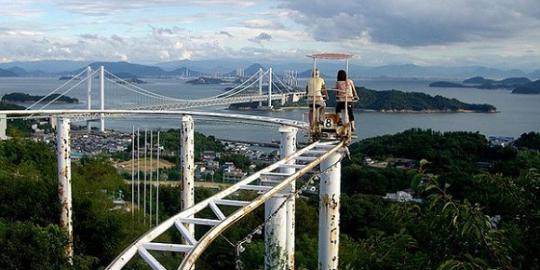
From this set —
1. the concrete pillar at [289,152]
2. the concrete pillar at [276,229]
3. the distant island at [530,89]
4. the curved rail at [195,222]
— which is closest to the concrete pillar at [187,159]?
the concrete pillar at [289,152]

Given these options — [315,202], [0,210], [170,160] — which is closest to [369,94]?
[170,160]

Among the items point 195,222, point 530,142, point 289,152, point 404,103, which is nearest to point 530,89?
point 404,103

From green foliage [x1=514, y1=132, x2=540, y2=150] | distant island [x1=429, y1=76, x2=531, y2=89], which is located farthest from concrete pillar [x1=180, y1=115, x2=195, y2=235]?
distant island [x1=429, y1=76, x2=531, y2=89]

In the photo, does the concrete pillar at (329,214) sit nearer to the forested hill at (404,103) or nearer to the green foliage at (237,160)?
the green foliage at (237,160)

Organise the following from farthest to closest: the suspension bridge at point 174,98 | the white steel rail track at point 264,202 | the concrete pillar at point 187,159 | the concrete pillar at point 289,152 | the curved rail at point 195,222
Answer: the suspension bridge at point 174,98, the concrete pillar at point 187,159, the concrete pillar at point 289,152, the white steel rail track at point 264,202, the curved rail at point 195,222

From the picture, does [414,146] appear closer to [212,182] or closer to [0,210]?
[212,182]

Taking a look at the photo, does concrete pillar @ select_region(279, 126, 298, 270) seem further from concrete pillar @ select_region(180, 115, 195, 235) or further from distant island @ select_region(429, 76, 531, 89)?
distant island @ select_region(429, 76, 531, 89)
